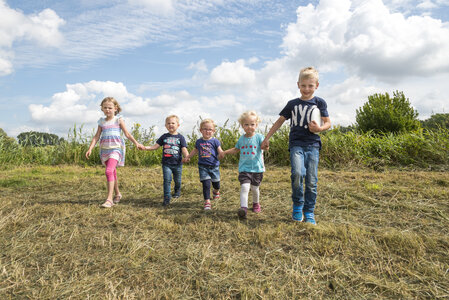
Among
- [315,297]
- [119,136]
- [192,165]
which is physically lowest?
[315,297]

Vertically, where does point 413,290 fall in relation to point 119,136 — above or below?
below

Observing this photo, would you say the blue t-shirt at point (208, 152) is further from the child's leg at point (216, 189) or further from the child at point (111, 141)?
the child at point (111, 141)

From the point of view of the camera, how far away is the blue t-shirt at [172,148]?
16.3ft

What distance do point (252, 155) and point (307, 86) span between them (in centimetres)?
116

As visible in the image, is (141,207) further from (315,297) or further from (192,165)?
(192,165)

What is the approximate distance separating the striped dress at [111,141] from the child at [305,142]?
2822 mm

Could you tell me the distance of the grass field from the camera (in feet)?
7.79

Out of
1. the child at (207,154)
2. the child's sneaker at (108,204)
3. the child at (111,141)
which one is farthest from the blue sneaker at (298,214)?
the child's sneaker at (108,204)

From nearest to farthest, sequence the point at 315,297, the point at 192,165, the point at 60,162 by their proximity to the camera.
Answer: the point at 315,297 → the point at 192,165 → the point at 60,162

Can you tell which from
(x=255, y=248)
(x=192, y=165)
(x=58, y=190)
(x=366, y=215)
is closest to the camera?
(x=255, y=248)

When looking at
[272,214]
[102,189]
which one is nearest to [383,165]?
[272,214]

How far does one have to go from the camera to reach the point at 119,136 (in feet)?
→ 16.3

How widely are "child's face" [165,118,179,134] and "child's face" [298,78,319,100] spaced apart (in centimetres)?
225

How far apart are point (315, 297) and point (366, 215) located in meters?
2.30
